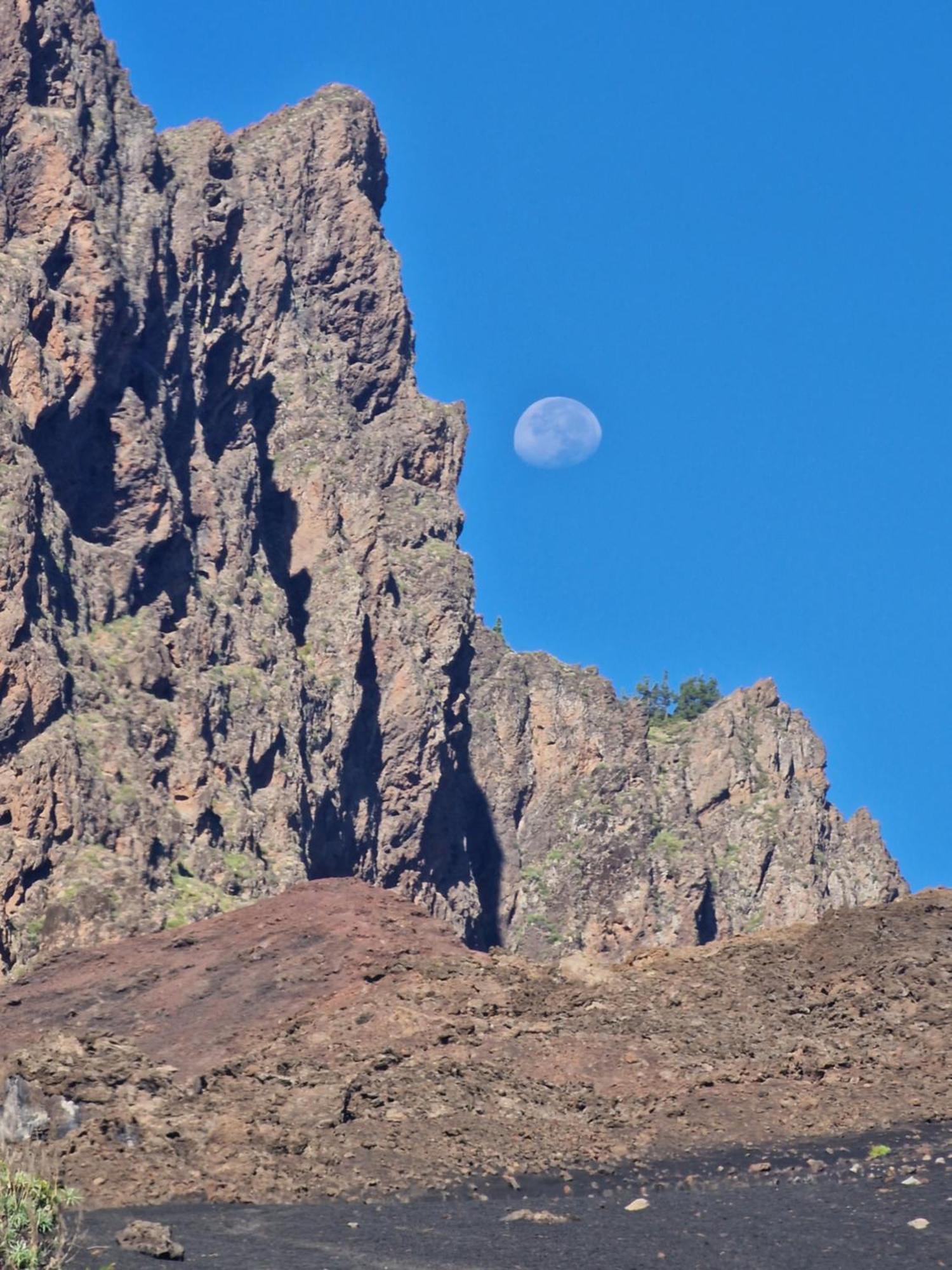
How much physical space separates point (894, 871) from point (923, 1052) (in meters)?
86.9

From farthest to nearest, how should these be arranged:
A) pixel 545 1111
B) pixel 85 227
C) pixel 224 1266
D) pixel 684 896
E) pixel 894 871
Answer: pixel 894 871 < pixel 684 896 < pixel 85 227 < pixel 545 1111 < pixel 224 1266

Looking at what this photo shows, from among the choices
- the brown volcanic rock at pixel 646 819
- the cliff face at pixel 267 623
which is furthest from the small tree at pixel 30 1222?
the brown volcanic rock at pixel 646 819

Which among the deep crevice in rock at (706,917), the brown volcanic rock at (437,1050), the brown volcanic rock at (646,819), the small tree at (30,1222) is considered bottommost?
the small tree at (30,1222)

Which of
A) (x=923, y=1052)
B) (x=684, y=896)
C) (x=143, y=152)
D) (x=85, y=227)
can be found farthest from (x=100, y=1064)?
(x=684, y=896)

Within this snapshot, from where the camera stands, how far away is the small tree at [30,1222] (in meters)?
23.7

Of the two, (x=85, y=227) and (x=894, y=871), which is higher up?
(x=85, y=227)

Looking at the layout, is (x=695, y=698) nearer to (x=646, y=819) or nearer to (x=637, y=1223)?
(x=646, y=819)

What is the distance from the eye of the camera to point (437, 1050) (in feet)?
134

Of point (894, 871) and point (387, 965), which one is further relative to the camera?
point (894, 871)

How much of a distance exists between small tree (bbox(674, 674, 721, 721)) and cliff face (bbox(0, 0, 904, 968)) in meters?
23.8

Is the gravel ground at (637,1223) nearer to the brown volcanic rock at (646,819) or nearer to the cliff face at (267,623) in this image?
the cliff face at (267,623)

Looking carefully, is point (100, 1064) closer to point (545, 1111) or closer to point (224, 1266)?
point (545, 1111)

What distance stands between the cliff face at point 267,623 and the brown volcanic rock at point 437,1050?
23.6m

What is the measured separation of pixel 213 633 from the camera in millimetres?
88000
